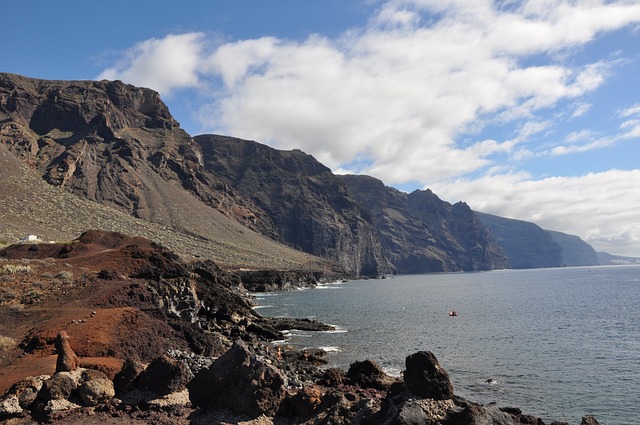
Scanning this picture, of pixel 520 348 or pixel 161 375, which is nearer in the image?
pixel 161 375

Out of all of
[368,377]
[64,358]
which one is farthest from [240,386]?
[368,377]

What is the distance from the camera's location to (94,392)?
1691cm

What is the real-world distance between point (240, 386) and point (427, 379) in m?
6.24

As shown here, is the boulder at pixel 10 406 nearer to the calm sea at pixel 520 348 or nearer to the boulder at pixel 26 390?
the boulder at pixel 26 390

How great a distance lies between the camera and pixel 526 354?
134 feet

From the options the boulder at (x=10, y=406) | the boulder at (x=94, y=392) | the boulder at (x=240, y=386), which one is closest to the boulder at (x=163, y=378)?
the boulder at (x=94, y=392)

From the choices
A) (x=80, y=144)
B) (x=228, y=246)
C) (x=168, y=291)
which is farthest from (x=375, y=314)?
(x=80, y=144)

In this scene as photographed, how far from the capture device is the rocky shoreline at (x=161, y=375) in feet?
48.6

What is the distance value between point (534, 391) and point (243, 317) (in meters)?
32.0

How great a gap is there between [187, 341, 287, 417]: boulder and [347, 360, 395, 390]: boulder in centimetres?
1031

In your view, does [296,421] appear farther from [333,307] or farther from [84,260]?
[333,307]

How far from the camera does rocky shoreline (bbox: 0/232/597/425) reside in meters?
14.8

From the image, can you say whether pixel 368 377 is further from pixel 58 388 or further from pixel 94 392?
pixel 58 388

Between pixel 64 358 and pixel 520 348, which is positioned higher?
pixel 64 358
